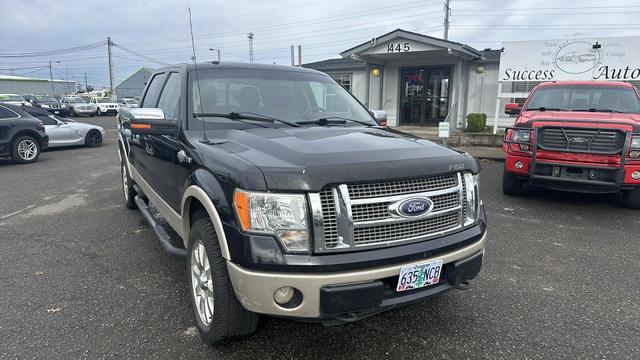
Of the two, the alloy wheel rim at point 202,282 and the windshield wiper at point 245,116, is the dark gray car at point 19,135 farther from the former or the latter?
the alloy wheel rim at point 202,282

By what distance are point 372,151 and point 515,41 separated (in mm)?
12588

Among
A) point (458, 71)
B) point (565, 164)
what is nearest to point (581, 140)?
point (565, 164)

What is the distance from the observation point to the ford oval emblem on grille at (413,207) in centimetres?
232

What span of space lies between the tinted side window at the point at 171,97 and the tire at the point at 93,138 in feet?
37.3

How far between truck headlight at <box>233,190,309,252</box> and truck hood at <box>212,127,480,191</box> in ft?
0.23

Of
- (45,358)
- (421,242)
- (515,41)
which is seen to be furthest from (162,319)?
(515,41)

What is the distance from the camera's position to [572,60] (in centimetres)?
1229

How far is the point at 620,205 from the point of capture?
6223 mm

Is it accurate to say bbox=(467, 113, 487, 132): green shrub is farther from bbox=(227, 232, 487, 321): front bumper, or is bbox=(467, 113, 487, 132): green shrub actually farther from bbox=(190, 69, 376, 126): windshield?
bbox=(227, 232, 487, 321): front bumper

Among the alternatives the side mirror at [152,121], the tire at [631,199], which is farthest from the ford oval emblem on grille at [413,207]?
the tire at [631,199]

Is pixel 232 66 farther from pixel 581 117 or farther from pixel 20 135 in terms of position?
pixel 20 135

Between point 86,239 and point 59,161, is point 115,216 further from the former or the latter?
A: point 59,161

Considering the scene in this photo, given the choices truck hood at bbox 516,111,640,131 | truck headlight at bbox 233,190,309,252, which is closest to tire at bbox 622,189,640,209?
truck hood at bbox 516,111,640,131

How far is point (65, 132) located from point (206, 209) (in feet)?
42.3
